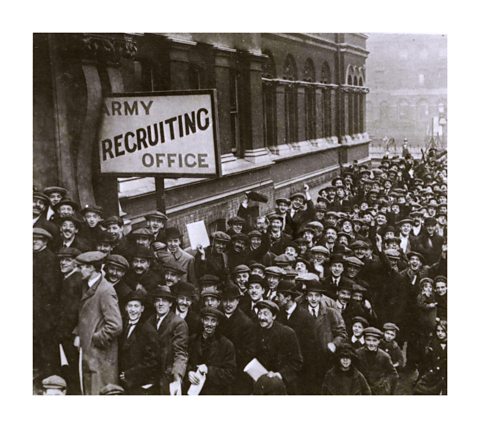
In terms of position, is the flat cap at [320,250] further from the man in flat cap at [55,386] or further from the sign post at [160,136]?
the man in flat cap at [55,386]

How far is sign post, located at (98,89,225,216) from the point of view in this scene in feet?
20.8

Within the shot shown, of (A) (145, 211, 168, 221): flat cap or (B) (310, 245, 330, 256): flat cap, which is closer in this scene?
(A) (145, 211, 168, 221): flat cap

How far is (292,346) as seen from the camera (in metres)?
6.59

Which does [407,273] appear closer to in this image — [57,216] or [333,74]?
[333,74]

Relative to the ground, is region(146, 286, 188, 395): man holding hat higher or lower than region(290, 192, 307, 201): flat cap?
lower

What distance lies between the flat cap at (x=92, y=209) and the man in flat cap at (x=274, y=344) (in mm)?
1726

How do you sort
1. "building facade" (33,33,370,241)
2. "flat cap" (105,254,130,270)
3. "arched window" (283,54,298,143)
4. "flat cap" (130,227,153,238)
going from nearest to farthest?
1. "building facade" (33,33,370,241)
2. "flat cap" (105,254,130,270)
3. "flat cap" (130,227,153,238)
4. "arched window" (283,54,298,143)

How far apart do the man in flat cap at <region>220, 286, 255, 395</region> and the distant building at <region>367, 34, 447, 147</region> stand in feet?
7.40

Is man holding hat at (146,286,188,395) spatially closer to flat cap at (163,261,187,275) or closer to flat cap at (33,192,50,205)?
flat cap at (163,261,187,275)

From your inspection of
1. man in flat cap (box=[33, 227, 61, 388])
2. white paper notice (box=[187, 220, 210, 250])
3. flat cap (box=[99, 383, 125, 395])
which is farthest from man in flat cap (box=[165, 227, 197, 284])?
flat cap (box=[99, 383, 125, 395])

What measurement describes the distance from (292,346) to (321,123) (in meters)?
2.40

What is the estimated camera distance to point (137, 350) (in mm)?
6539

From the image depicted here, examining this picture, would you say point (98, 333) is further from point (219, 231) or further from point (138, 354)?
point (219, 231)

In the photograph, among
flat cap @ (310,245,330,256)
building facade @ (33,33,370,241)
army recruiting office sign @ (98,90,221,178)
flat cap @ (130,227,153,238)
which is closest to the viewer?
army recruiting office sign @ (98,90,221,178)
